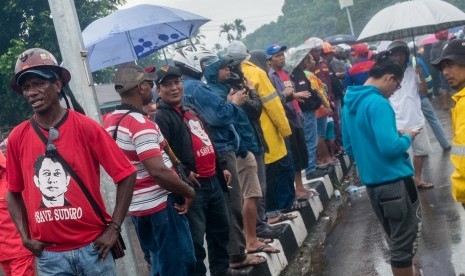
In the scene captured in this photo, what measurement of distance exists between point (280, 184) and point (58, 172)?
4.32m

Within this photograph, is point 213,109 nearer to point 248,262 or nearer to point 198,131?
point 198,131

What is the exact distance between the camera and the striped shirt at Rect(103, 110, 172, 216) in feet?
13.6

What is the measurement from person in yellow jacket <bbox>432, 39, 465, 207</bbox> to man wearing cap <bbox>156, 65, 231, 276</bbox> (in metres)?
1.80

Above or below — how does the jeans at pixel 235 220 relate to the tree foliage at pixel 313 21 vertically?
below

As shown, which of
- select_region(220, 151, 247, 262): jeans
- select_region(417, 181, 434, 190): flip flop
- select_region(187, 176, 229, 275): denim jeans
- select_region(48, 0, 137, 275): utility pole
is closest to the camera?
select_region(48, 0, 137, 275): utility pole

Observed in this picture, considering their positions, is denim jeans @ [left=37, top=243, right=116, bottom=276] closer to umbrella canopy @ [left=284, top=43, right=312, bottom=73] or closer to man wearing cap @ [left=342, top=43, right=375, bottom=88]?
umbrella canopy @ [left=284, top=43, right=312, bottom=73]

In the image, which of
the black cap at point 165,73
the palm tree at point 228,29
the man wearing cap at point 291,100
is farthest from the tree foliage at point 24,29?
the palm tree at point 228,29

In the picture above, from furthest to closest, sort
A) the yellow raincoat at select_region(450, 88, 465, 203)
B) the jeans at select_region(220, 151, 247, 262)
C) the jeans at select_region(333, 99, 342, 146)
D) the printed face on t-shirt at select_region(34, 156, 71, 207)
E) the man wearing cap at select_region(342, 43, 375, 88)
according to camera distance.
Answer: the jeans at select_region(333, 99, 342, 146) → the man wearing cap at select_region(342, 43, 375, 88) → the jeans at select_region(220, 151, 247, 262) → the yellow raincoat at select_region(450, 88, 465, 203) → the printed face on t-shirt at select_region(34, 156, 71, 207)

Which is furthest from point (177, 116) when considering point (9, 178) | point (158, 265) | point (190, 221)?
point (9, 178)

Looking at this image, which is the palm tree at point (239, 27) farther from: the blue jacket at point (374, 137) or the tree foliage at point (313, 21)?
the blue jacket at point (374, 137)

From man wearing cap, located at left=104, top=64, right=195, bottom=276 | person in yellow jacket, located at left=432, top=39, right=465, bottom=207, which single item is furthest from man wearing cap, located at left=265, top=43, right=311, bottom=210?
person in yellow jacket, located at left=432, top=39, right=465, bottom=207

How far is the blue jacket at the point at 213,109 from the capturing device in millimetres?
5520

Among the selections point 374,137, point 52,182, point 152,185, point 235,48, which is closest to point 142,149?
point 152,185

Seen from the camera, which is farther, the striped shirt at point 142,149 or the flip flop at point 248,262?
the flip flop at point 248,262
